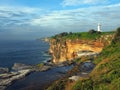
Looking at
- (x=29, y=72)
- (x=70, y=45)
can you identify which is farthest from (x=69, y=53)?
(x=29, y=72)

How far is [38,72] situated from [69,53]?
39655 mm

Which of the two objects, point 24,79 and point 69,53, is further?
point 69,53

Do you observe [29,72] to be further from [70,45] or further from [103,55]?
[70,45]

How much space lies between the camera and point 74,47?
318 ft

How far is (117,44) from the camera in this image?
66062 mm

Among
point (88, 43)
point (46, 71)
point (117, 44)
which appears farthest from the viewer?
point (88, 43)

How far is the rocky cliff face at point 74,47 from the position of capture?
87.8 m

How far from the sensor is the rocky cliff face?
87812 mm

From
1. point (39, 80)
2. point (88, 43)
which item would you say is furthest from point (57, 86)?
point (88, 43)

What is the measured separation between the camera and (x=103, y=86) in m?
30.2

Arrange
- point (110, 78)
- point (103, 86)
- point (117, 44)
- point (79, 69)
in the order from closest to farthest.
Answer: point (103, 86) < point (110, 78) < point (79, 69) < point (117, 44)

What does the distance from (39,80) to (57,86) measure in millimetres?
12807

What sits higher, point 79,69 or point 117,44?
point 117,44

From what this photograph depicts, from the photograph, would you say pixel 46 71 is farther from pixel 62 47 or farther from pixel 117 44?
pixel 62 47
